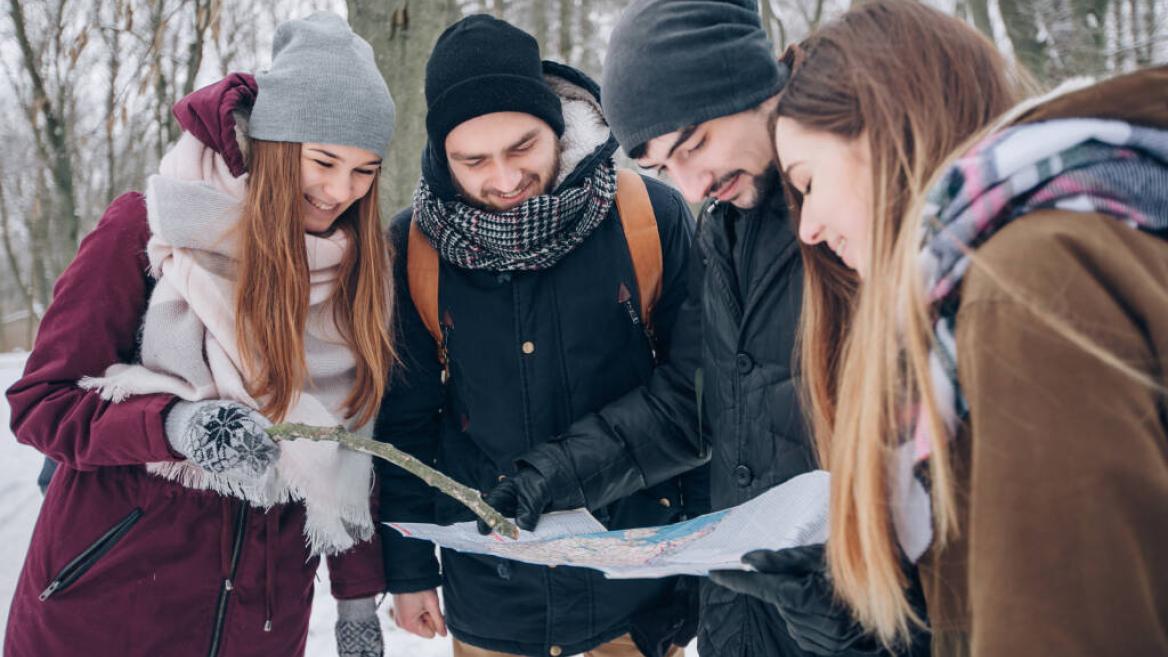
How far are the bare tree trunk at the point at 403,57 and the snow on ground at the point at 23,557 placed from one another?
5.87ft

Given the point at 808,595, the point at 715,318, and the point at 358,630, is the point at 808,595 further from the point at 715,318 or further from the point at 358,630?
the point at 358,630

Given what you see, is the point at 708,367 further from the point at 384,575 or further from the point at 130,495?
the point at 130,495

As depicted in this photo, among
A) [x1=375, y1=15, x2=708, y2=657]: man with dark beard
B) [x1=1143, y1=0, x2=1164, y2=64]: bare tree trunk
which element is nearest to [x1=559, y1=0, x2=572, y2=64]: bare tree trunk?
Answer: [x1=1143, y1=0, x2=1164, y2=64]: bare tree trunk

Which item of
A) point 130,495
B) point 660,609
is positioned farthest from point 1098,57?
point 130,495

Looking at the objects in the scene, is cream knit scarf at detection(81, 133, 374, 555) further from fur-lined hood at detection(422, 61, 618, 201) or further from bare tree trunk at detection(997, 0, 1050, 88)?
bare tree trunk at detection(997, 0, 1050, 88)

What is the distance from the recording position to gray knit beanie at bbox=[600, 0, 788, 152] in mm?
1661

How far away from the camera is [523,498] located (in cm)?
182

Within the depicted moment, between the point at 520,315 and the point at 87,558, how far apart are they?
43.1 inches

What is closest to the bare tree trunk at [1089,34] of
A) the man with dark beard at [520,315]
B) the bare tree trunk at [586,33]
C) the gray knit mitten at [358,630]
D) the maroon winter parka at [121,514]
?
the man with dark beard at [520,315]

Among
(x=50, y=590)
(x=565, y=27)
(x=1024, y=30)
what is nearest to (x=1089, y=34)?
(x=1024, y=30)

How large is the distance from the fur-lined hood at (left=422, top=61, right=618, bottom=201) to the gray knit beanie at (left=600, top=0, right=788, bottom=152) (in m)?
0.28

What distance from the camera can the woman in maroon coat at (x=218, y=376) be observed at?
66.2 inches

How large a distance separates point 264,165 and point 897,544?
155 centimetres

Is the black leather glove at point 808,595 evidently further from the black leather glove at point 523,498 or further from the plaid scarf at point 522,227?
the plaid scarf at point 522,227
